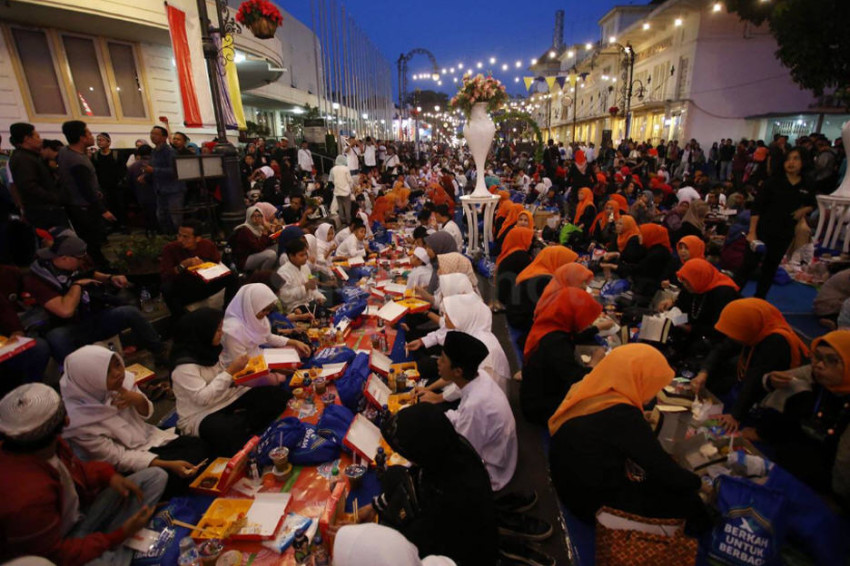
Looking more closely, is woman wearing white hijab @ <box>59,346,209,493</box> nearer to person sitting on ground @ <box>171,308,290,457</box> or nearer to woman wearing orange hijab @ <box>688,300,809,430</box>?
person sitting on ground @ <box>171,308,290,457</box>

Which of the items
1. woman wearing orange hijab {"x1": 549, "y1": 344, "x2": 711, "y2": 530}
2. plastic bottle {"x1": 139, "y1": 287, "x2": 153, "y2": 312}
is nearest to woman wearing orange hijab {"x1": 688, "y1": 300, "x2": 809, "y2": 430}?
woman wearing orange hijab {"x1": 549, "y1": 344, "x2": 711, "y2": 530}

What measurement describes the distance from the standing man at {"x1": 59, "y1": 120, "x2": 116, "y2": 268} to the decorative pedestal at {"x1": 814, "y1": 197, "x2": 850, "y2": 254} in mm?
10724

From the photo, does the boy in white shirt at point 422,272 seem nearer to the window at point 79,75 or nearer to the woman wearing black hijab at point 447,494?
the woman wearing black hijab at point 447,494

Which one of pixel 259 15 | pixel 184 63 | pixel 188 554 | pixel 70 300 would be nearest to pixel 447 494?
pixel 188 554

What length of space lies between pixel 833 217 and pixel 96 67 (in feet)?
47.8

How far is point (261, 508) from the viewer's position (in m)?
2.50

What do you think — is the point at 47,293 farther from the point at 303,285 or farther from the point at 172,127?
the point at 172,127

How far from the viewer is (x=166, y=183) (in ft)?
21.0

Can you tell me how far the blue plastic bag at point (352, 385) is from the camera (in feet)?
11.2

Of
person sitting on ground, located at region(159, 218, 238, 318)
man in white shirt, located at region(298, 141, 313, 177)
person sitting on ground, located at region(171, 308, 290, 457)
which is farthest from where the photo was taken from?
man in white shirt, located at region(298, 141, 313, 177)

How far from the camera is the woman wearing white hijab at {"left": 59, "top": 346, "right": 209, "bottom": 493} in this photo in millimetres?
2553

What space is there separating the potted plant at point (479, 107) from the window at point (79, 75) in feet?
25.1

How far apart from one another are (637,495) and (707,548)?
0.52m

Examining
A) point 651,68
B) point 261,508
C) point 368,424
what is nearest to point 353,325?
point 368,424
